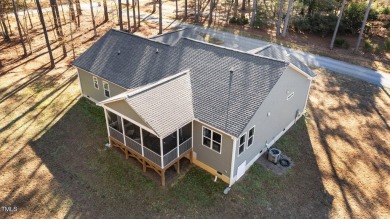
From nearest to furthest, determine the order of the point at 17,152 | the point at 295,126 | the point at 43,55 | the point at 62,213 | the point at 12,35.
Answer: the point at 62,213 → the point at 17,152 → the point at 295,126 → the point at 43,55 → the point at 12,35

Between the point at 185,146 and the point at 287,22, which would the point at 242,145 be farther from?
the point at 287,22

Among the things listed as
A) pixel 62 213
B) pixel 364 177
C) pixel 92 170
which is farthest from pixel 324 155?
pixel 62 213

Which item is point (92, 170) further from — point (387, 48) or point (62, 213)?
point (387, 48)

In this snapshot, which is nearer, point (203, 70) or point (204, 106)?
point (204, 106)

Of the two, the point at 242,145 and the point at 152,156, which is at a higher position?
the point at 242,145

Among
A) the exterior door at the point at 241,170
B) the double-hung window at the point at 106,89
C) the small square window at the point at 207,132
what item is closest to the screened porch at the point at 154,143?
the small square window at the point at 207,132

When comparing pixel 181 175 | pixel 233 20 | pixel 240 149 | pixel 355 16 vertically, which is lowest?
pixel 181 175

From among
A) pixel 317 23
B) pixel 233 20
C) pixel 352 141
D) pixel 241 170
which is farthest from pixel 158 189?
pixel 233 20

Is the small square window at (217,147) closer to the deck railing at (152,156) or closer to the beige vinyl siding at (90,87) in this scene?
the deck railing at (152,156)
